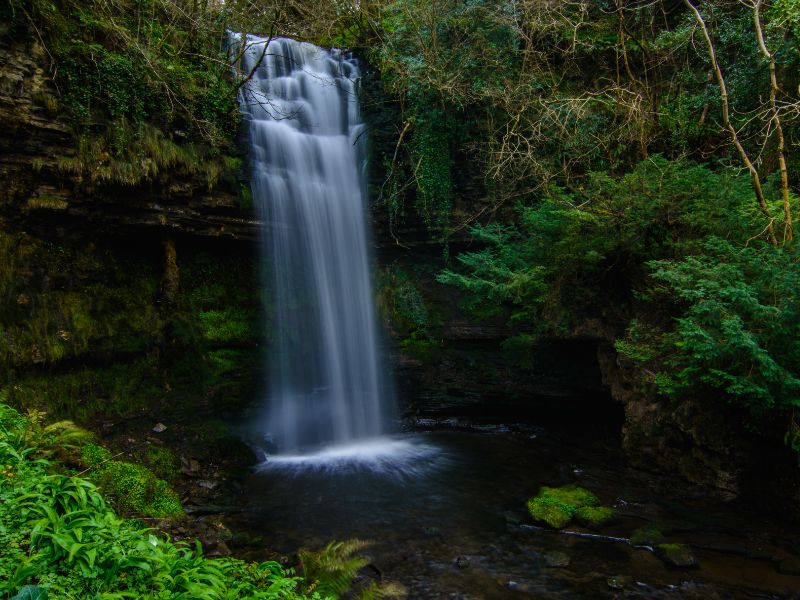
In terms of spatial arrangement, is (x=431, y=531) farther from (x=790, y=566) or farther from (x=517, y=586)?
(x=790, y=566)

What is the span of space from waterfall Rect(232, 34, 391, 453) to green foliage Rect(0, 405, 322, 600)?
6071mm

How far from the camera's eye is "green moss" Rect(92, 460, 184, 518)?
579 cm

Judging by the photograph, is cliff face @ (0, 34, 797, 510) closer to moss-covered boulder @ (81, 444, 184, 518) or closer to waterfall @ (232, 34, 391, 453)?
waterfall @ (232, 34, 391, 453)

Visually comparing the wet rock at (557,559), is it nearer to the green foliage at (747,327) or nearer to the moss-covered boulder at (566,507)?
the moss-covered boulder at (566,507)

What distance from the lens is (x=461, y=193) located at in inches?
430

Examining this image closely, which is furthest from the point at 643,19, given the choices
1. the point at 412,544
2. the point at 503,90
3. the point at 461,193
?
the point at 412,544

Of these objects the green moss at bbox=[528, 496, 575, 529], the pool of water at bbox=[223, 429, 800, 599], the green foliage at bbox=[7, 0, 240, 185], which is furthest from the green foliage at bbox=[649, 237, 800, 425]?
the green foliage at bbox=[7, 0, 240, 185]

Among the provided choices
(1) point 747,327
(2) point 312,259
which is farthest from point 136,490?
(1) point 747,327

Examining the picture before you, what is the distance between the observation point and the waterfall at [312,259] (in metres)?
9.74

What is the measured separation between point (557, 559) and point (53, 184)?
8.79 metres

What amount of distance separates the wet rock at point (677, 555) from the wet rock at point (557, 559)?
107 cm

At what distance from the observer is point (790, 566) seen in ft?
16.7

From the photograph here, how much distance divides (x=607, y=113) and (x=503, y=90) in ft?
7.23

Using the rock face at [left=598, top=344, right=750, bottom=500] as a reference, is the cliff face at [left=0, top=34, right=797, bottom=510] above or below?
above
